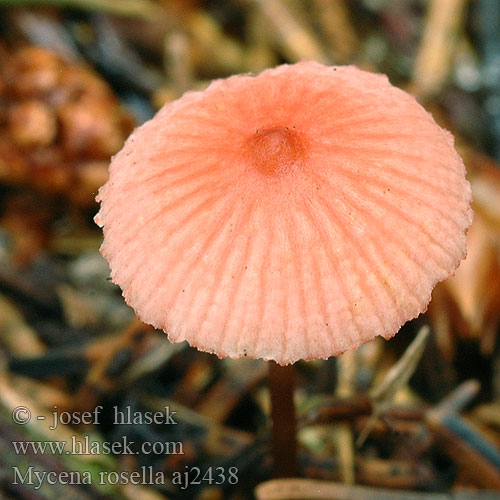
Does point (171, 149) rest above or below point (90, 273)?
below

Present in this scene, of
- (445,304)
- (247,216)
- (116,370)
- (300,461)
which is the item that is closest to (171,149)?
(247,216)

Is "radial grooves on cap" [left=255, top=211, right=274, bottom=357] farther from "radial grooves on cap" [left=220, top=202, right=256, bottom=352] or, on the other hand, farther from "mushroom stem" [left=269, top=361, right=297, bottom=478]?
"mushroom stem" [left=269, top=361, right=297, bottom=478]

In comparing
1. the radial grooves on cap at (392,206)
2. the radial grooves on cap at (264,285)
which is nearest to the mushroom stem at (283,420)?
the radial grooves on cap at (264,285)

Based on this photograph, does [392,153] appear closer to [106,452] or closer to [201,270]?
[201,270]

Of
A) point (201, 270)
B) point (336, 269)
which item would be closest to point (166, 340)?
point (201, 270)

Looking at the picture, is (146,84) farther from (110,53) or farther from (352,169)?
(352,169)

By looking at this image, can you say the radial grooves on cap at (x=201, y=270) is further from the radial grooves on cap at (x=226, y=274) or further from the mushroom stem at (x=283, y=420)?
the mushroom stem at (x=283, y=420)

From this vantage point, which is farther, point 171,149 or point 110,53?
point 110,53
